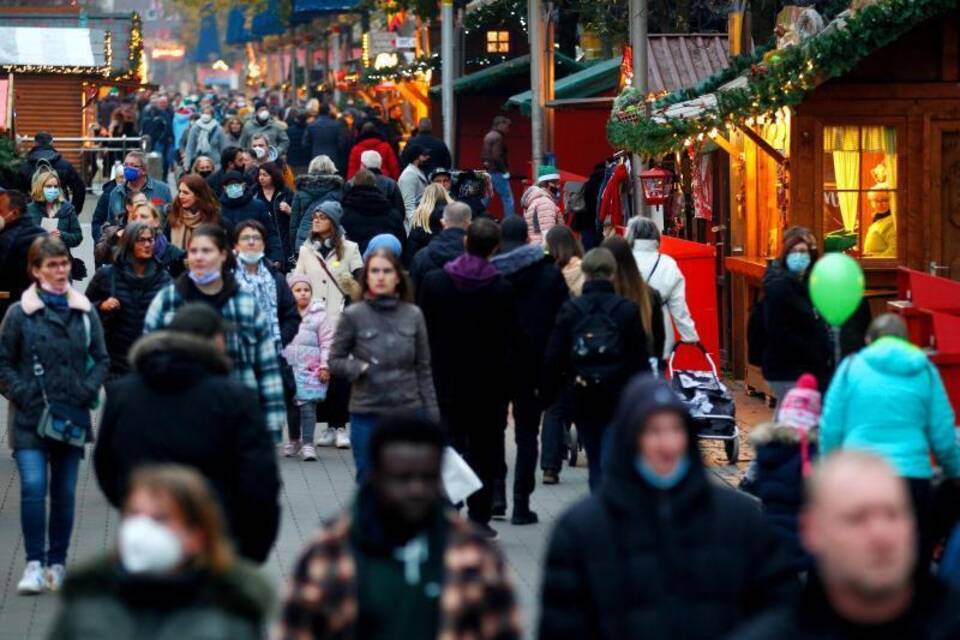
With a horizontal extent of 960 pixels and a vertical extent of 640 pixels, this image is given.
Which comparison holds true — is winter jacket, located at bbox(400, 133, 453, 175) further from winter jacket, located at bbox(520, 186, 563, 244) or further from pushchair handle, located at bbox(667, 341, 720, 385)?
pushchair handle, located at bbox(667, 341, 720, 385)

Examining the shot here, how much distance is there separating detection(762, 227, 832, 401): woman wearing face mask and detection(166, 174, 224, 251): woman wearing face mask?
15.5 ft

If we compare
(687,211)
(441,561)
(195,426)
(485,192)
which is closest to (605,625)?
(441,561)

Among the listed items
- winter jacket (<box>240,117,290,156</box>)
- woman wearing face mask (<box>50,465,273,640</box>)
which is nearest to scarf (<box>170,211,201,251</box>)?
woman wearing face mask (<box>50,465,273,640</box>)

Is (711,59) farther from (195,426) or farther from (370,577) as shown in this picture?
(370,577)

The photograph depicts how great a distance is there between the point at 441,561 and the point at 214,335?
2.73 meters

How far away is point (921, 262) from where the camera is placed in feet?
54.8

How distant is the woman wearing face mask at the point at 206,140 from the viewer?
3253 cm

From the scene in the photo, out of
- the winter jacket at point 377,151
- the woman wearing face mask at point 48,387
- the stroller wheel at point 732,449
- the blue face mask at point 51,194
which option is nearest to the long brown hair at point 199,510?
the woman wearing face mask at point 48,387

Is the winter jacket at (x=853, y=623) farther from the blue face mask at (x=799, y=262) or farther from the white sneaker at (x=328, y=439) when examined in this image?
the white sneaker at (x=328, y=439)

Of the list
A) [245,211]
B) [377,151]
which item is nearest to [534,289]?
[245,211]

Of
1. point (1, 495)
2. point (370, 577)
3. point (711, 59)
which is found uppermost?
point (711, 59)

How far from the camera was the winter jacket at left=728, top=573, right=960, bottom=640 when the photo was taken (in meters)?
4.95

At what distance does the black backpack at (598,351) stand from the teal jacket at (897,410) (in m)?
2.27

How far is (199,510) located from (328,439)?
1004 centimetres
